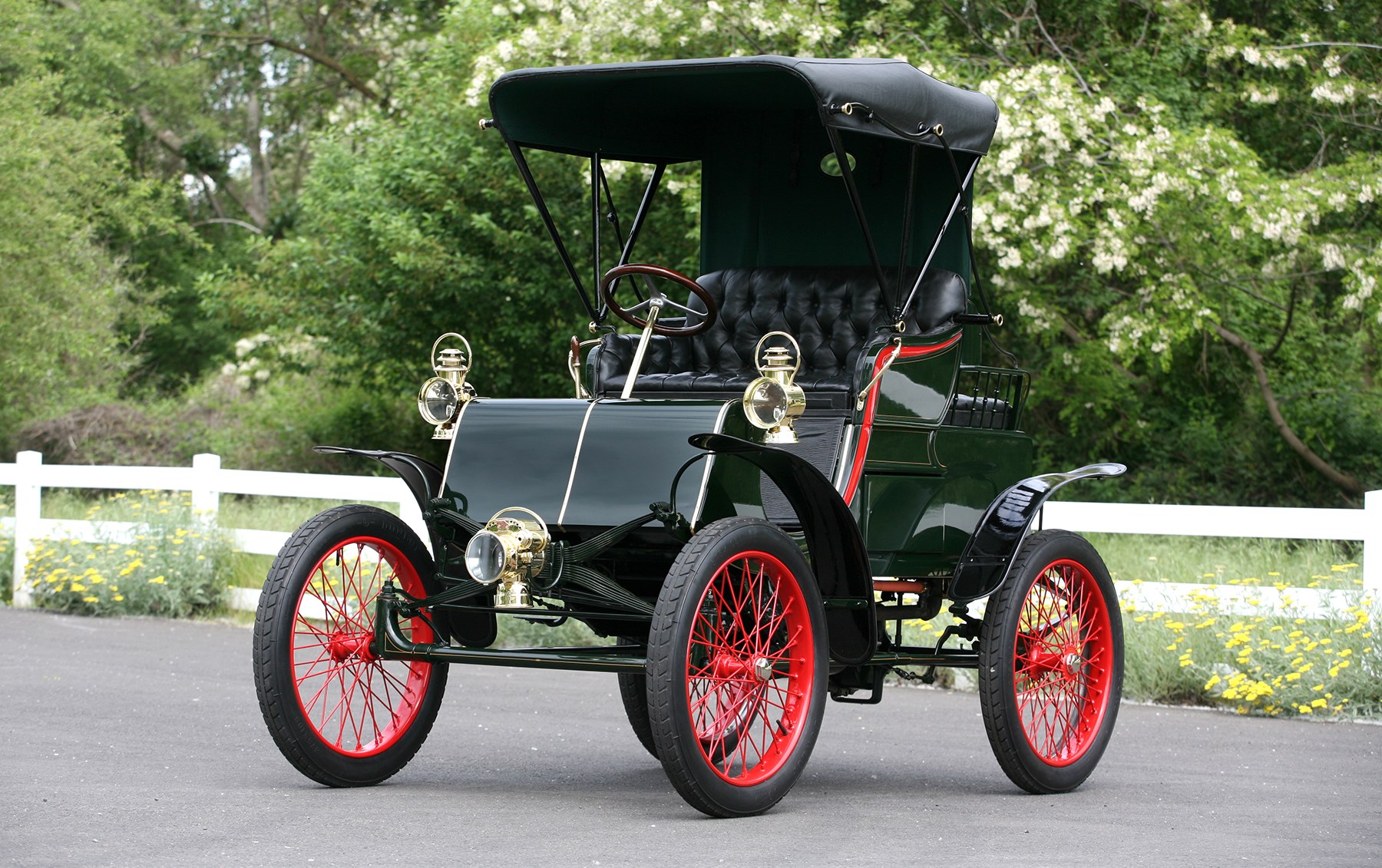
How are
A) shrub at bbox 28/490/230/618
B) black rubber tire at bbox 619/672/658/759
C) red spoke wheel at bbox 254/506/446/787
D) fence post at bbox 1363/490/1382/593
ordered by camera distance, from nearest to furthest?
red spoke wheel at bbox 254/506/446/787 → black rubber tire at bbox 619/672/658/759 → fence post at bbox 1363/490/1382/593 → shrub at bbox 28/490/230/618

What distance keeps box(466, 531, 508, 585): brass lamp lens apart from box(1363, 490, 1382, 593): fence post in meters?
5.56

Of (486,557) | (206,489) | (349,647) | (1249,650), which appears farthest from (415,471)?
(206,489)

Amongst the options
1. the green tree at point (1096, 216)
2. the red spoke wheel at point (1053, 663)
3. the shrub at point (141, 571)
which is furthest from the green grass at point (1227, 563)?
the shrub at point (141, 571)

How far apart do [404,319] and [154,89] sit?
49.8 feet

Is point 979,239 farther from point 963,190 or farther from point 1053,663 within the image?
point 1053,663

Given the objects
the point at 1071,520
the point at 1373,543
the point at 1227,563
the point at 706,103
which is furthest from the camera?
the point at 1227,563

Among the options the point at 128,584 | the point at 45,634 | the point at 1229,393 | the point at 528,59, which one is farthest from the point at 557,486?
the point at 1229,393

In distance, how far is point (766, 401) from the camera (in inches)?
220

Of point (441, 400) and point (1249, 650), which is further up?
point (441, 400)

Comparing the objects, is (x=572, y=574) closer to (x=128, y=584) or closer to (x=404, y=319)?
(x=128, y=584)

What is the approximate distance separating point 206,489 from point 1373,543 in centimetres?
778

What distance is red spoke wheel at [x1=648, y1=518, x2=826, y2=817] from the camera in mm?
5043

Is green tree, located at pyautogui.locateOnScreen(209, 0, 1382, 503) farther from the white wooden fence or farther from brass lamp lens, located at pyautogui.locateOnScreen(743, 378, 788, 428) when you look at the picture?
brass lamp lens, located at pyautogui.locateOnScreen(743, 378, 788, 428)

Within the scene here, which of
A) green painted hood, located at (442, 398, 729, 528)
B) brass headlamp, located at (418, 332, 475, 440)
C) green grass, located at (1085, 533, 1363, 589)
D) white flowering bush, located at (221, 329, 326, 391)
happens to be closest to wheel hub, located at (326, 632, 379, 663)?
green painted hood, located at (442, 398, 729, 528)
